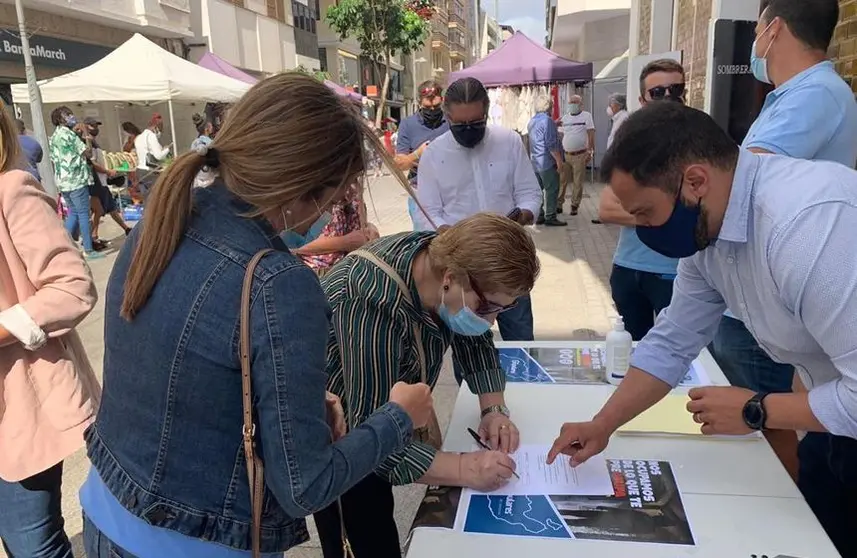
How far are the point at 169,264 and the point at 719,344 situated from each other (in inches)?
71.6

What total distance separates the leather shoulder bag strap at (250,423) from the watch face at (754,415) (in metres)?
0.91

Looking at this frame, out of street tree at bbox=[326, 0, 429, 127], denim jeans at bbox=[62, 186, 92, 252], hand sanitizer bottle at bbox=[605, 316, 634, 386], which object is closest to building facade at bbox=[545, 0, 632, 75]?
street tree at bbox=[326, 0, 429, 127]

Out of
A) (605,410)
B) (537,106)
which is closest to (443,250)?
(605,410)

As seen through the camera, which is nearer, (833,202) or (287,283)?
(287,283)

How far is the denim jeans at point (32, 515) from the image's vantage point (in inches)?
63.4

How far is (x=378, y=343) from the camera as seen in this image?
142 centimetres

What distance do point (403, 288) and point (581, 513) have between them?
60 centimetres

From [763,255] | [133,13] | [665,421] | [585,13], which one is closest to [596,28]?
[585,13]

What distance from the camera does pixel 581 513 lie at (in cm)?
132

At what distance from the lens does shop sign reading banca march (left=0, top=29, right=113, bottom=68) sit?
1177cm

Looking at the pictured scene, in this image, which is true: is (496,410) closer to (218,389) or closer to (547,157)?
(218,389)

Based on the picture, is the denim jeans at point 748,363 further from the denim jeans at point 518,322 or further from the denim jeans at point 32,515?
the denim jeans at point 32,515

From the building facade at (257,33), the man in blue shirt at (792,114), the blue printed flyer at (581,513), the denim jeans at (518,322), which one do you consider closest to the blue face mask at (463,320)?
the blue printed flyer at (581,513)

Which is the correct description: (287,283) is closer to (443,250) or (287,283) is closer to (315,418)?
(315,418)
